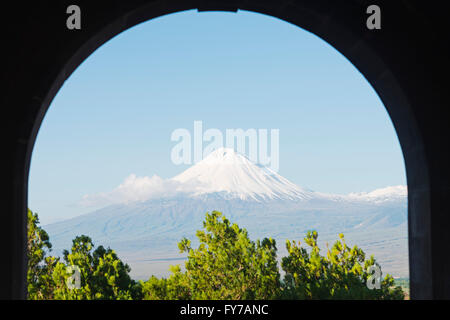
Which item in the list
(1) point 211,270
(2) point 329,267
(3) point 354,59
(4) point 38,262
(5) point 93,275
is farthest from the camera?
(1) point 211,270

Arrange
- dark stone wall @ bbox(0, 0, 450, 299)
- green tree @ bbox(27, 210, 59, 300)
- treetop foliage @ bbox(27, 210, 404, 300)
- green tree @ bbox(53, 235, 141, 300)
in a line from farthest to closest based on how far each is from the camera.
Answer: green tree @ bbox(27, 210, 59, 300)
treetop foliage @ bbox(27, 210, 404, 300)
green tree @ bbox(53, 235, 141, 300)
dark stone wall @ bbox(0, 0, 450, 299)

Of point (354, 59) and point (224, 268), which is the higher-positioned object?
point (354, 59)

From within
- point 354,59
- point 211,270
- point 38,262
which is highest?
point 354,59

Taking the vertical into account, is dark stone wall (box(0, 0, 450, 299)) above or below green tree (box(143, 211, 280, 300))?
above

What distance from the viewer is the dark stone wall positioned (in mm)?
4551

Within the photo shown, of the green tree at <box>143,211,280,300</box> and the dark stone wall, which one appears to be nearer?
the dark stone wall

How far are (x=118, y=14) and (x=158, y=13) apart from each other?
2.01ft

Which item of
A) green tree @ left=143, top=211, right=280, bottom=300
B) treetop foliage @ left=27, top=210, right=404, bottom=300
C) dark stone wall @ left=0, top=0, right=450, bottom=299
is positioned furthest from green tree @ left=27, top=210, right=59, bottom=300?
dark stone wall @ left=0, top=0, right=450, bottom=299

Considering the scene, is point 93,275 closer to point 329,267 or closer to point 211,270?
point 211,270

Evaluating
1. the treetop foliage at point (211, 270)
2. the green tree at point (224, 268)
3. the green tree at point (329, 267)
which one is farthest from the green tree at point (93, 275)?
the green tree at point (329, 267)

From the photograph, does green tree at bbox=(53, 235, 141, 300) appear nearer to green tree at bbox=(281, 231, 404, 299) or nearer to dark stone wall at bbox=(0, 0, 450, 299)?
green tree at bbox=(281, 231, 404, 299)

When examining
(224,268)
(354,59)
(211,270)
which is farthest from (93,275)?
(354,59)

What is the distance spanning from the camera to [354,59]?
5.44 meters

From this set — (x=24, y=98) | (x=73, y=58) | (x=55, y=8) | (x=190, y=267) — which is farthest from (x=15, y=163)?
(x=190, y=267)
